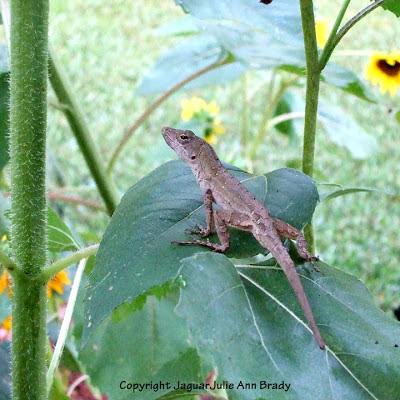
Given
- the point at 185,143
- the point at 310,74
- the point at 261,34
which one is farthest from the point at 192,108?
the point at 310,74

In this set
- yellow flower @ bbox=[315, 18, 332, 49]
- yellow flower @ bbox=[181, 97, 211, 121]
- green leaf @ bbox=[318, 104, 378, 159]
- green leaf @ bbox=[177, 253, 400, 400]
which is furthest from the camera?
yellow flower @ bbox=[181, 97, 211, 121]

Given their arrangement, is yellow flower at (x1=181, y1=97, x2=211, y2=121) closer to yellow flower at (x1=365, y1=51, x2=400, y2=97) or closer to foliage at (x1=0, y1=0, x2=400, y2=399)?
yellow flower at (x1=365, y1=51, x2=400, y2=97)

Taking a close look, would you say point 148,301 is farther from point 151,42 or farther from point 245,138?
point 151,42

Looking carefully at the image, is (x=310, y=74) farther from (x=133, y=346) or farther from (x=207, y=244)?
(x=133, y=346)

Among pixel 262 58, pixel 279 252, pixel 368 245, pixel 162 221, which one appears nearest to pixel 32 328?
pixel 162 221

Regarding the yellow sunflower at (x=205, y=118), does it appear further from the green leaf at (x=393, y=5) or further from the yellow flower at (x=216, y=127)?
the green leaf at (x=393, y=5)

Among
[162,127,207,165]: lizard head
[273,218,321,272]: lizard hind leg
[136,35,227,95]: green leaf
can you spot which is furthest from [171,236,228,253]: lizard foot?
[136,35,227,95]: green leaf

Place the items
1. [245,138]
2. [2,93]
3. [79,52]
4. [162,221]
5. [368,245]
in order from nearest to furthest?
[162,221]
[2,93]
[245,138]
[368,245]
[79,52]
